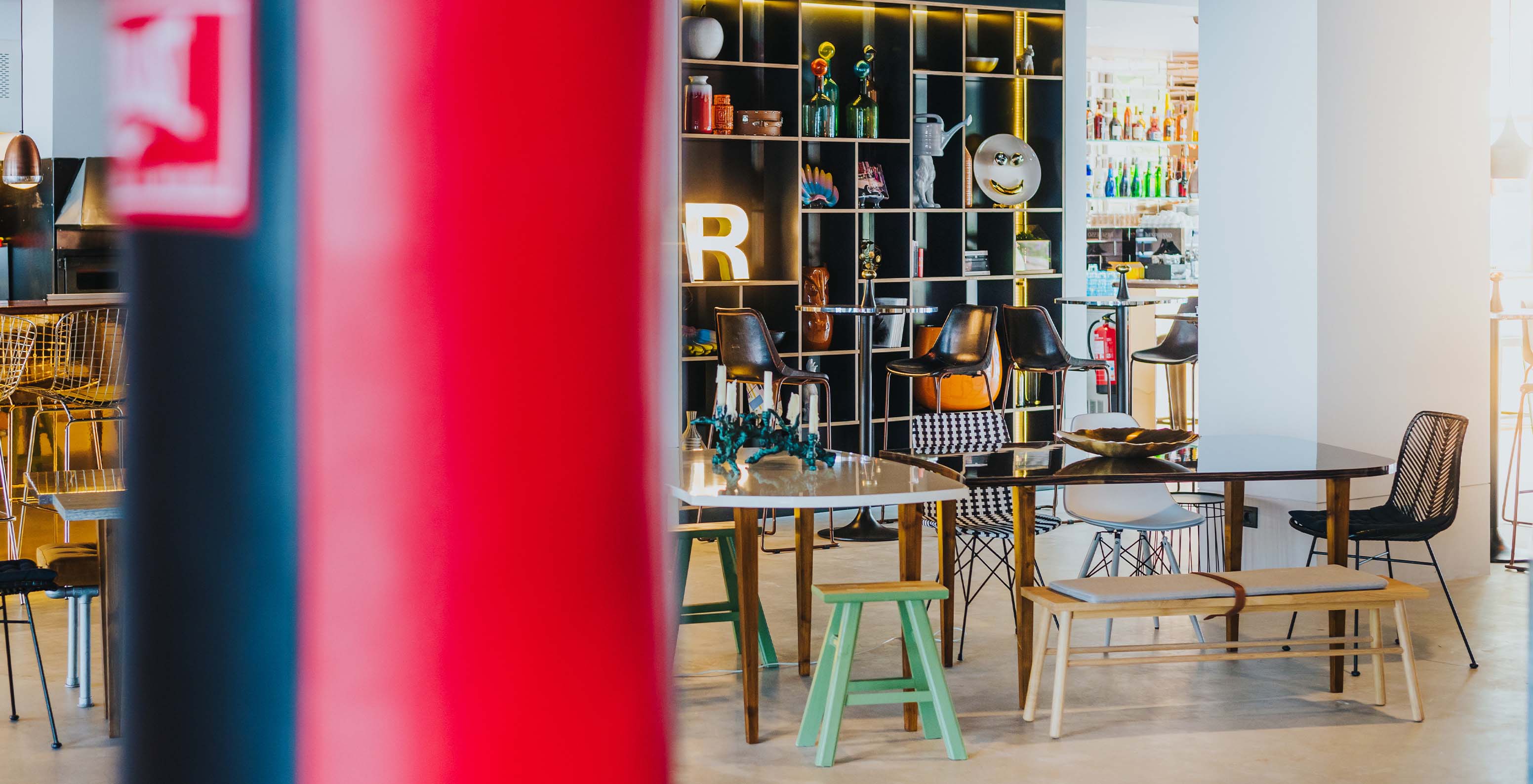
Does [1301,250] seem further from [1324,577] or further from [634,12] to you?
[634,12]

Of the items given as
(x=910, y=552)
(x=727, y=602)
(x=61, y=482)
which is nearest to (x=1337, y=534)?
(x=910, y=552)

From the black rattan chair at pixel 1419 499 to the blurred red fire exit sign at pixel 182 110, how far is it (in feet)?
13.9

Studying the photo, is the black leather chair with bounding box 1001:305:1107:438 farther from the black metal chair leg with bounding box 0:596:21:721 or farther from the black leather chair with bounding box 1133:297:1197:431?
the black metal chair leg with bounding box 0:596:21:721

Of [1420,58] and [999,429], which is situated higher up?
[1420,58]

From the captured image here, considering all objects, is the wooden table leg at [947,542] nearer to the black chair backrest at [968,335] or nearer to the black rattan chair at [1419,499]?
the black rattan chair at [1419,499]

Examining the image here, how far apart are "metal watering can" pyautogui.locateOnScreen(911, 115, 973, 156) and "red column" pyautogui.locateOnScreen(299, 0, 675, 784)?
7.44 metres

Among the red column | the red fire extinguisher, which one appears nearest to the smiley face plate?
the red fire extinguisher

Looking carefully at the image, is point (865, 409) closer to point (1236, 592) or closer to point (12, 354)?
point (1236, 592)

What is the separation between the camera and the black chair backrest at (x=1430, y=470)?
4.16 meters

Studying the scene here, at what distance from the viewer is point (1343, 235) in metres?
5.15

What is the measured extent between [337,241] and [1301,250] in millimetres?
5302

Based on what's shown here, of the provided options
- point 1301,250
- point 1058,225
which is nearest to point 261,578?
point 1301,250

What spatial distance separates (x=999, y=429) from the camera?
4852 mm

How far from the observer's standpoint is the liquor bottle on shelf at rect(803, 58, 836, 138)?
7293 mm
